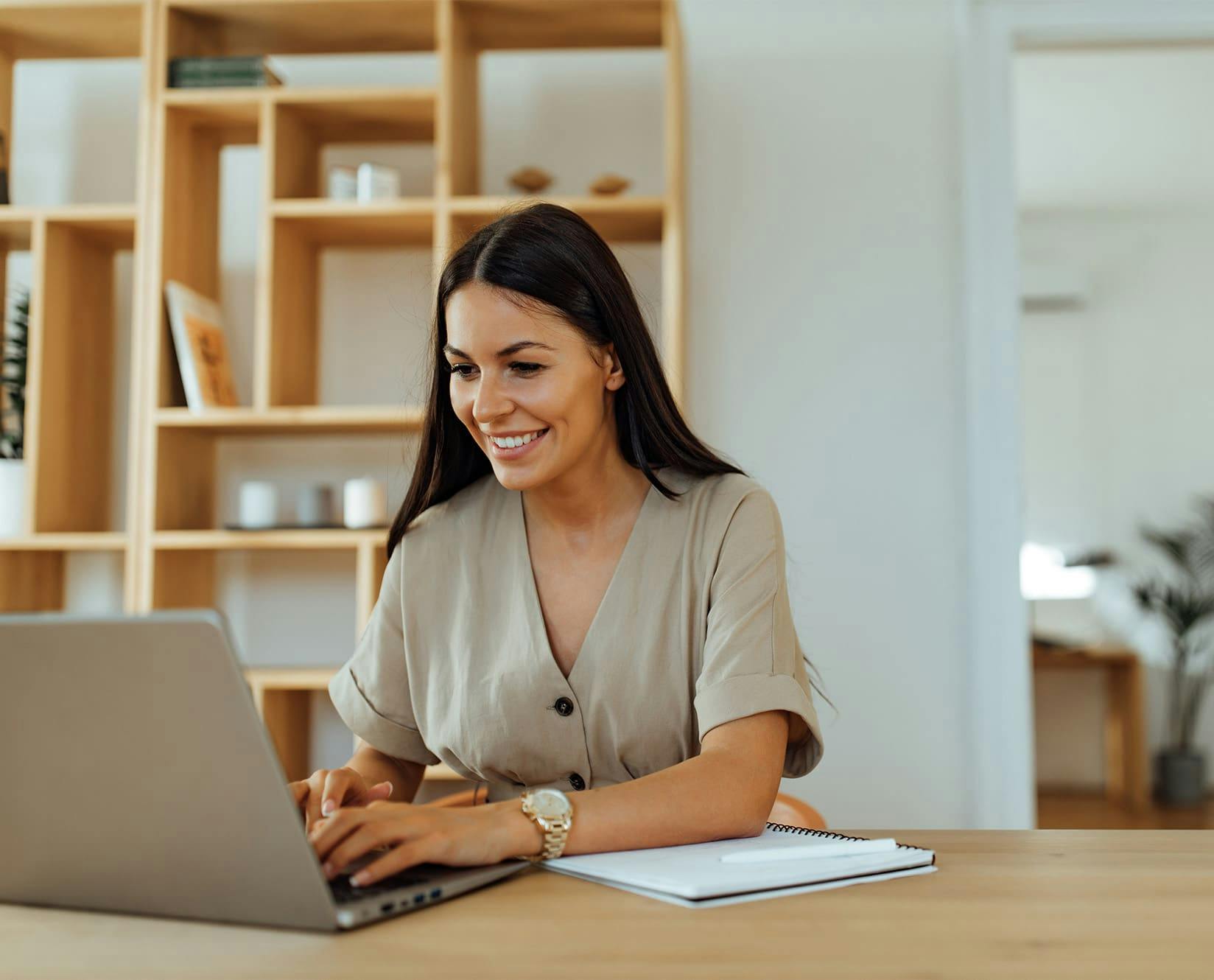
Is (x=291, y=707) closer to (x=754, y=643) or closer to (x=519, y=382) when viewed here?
(x=519, y=382)

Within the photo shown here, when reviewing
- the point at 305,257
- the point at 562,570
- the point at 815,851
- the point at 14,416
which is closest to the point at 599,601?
the point at 562,570

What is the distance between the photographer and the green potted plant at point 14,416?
262 cm

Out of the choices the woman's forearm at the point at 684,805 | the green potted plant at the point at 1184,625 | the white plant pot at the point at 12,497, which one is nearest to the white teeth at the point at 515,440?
the woman's forearm at the point at 684,805

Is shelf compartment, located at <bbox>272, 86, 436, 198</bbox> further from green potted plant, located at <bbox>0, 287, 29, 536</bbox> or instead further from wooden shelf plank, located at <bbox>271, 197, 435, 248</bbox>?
green potted plant, located at <bbox>0, 287, 29, 536</bbox>

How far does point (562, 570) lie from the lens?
1.46m

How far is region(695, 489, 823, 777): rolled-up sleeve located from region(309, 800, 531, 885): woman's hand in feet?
1.07

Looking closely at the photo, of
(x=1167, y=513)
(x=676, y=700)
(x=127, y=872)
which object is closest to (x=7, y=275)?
(x=676, y=700)

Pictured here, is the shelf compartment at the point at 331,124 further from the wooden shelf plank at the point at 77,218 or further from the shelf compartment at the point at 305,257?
the wooden shelf plank at the point at 77,218

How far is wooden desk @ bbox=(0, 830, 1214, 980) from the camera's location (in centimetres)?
70

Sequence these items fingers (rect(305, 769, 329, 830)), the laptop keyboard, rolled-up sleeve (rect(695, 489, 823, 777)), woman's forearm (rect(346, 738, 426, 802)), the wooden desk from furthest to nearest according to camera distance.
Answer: woman's forearm (rect(346, 738, 426, 802)) → rolled-up sleeve (rect(695, 489, 823, 777)) → fingers (rect(305, 769, 329, 830)) → the laptop keyboard → the wooden desk

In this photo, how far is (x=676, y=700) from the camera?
1.38 meters

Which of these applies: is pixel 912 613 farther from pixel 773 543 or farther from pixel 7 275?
pixel 7 275

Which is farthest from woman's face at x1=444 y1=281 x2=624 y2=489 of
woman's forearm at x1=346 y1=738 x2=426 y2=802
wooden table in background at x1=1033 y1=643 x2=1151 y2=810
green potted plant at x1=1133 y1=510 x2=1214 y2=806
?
green potted plant at x1=1133 y1=510 x2=1214 y2=806

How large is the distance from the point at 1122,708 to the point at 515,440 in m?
4.35
